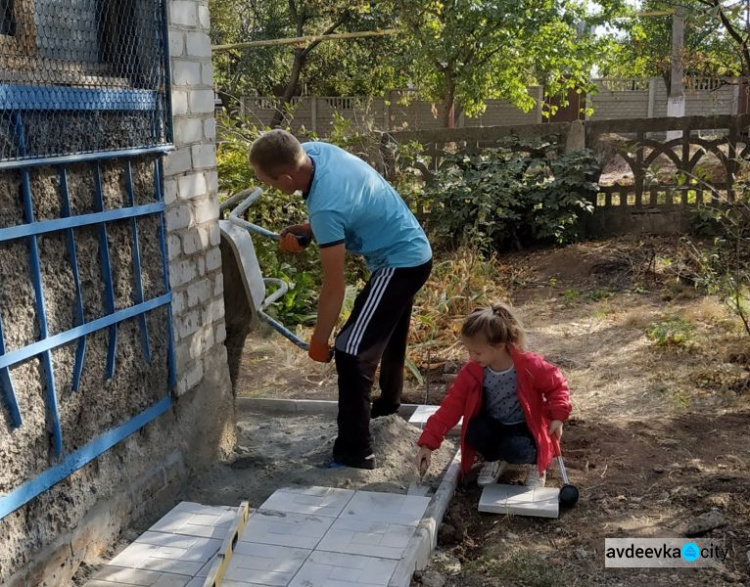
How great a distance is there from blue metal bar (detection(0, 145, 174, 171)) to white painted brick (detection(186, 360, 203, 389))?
1.09 m

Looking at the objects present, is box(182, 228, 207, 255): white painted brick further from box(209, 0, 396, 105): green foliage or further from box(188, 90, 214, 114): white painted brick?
box(209, 0, 396, 105): green foliage

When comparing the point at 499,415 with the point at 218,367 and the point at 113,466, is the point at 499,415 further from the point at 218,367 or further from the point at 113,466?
the point at 113,466

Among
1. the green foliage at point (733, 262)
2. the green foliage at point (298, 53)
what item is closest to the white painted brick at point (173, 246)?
the green foliage at point (733, 262)

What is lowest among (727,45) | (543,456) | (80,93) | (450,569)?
(450,569)

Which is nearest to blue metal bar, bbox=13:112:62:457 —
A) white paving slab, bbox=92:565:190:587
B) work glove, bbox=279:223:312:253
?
white paving slab, bbox=92:565:190:587

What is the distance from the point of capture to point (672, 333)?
6293 millimetres

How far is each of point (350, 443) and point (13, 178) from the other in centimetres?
206

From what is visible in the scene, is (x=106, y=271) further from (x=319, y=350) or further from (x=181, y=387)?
(x=319, y=350)

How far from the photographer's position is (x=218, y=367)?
175 inches

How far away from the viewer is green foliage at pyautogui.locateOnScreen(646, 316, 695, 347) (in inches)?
243

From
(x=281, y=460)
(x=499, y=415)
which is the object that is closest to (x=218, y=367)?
(x=281, y=460)

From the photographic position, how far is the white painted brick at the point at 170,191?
3.81 metres

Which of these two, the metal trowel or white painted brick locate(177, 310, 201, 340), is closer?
the metal trowel

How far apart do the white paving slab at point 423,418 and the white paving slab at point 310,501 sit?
1.05 m
